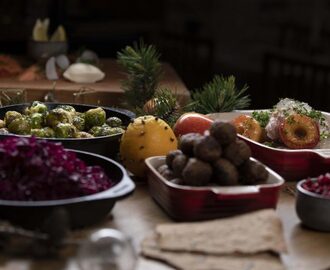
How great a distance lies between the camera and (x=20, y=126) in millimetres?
1695

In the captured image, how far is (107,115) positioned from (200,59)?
3.21 meters

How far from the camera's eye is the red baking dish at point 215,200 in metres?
1.36

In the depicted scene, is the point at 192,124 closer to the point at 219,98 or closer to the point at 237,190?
the point at 219,98

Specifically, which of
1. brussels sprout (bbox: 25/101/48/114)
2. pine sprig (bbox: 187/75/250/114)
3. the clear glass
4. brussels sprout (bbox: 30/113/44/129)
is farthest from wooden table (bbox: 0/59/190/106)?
the clear glass

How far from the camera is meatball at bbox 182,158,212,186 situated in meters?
1.38

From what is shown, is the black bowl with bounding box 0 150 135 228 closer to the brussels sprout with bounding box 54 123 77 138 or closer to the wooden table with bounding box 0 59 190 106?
the brussels sprout with bounding box 54 123 77 138

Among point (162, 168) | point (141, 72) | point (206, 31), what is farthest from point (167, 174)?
point (206, 31)

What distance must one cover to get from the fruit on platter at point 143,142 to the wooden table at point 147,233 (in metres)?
0.06

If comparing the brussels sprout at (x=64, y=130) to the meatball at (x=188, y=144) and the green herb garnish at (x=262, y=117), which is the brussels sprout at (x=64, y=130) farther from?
the green herb garnish at (x=262, y=117)

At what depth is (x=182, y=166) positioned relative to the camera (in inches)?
56.0

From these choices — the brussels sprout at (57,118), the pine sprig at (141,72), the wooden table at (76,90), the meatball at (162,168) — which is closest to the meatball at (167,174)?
the meatball at (162,168)

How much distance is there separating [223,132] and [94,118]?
51 cm

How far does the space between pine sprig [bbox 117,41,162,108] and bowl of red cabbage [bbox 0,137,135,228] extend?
2.83 ft

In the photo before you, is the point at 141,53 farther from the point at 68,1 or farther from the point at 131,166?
the point at 68,1
